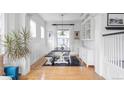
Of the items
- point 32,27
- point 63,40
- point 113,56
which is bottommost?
point 113,56

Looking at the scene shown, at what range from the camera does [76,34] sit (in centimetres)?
1326

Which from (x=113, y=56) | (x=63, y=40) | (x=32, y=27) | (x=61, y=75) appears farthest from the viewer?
(x=63, y=40)

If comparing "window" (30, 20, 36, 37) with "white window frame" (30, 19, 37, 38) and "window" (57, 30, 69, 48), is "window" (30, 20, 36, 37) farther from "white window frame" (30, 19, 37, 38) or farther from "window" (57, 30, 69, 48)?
"window" (57, 30, 69, 48)

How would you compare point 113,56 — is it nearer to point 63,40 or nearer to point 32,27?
point 32,27

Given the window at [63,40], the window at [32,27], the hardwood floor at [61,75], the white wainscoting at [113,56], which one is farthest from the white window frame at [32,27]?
the window at [63,40]

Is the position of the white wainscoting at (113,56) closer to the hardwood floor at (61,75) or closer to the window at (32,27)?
the hardwood floor at (61,75)

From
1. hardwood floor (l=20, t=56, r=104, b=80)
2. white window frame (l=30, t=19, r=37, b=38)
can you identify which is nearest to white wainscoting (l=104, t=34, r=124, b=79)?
hardwood floor (l=20, t=56, r=104, b=80)

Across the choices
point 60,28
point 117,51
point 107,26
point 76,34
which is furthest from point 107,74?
point 60,28

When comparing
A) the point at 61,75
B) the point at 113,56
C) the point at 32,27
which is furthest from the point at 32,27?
the point at 113,56
